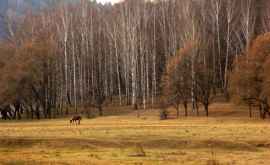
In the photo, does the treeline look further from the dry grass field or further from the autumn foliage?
the dry grass field

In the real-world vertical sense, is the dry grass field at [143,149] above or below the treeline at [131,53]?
below

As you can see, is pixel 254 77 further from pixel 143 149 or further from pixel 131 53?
pixel 143 149

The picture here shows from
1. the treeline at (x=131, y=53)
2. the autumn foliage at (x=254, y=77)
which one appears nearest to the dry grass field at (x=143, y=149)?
the autumn foliage at (x=254, y=77)

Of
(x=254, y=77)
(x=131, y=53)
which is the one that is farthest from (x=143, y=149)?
(x=131, y=53)

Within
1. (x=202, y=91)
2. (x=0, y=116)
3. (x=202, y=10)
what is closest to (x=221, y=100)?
(x=202, y=91)

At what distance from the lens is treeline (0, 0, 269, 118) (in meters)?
84.4

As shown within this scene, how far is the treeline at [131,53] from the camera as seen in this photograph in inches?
3322

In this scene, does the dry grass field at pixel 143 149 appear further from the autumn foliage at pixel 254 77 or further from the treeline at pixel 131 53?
the treeline at pixel 131 53

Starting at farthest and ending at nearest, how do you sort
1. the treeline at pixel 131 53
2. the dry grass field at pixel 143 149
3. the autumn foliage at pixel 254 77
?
1. the treeline at pixel 131 53
2. the autumn foliage at pixel 254 77
3. the dry grass field at pixel 143 149

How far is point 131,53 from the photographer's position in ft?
312

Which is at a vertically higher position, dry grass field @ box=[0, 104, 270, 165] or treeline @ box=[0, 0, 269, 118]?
treeline @ box=[0, 0, 269, 118]

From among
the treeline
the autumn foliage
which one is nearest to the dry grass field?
the autumn foliage

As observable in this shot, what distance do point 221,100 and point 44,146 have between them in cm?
5910

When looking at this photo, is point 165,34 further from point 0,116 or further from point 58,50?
point 0,116
